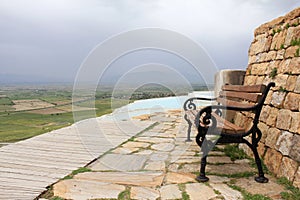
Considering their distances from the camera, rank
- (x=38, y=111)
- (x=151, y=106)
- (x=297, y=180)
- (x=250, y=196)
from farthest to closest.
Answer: (x=151, y=106) → (x=38, y=111) → (x=297, y=180) → (x=250, y=196)

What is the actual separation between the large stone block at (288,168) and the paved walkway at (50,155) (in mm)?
2173

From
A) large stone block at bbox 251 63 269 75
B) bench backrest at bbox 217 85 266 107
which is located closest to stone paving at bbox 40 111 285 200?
bench backrest at bbox 217 85 266 107

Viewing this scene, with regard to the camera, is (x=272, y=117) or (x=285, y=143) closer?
(x=285, y=143)

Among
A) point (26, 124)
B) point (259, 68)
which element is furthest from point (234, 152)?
point (26, 124)

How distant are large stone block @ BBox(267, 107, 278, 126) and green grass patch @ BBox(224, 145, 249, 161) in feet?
2.03

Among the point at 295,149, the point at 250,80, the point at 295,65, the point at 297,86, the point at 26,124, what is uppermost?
the point at 295,65

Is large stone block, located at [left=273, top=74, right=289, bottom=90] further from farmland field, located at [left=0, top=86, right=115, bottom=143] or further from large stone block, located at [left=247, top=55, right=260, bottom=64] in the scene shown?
farmland field, located at [left=0, top=86, right=115, bottom=143]

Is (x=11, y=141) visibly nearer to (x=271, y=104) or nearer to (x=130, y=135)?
(x=130, y=135)

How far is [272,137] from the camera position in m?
2.60

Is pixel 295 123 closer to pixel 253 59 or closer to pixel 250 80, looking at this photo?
pixel 250 80

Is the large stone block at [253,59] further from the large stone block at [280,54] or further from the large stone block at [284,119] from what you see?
the large stone block at [284,119]

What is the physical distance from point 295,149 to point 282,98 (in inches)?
25.3

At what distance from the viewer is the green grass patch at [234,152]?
3080mm

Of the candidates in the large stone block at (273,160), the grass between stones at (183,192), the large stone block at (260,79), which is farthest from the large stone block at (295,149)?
the large stone block at (260,79)
